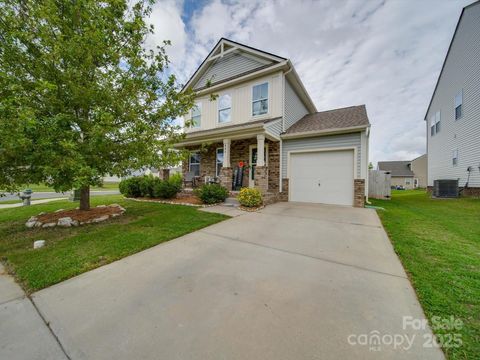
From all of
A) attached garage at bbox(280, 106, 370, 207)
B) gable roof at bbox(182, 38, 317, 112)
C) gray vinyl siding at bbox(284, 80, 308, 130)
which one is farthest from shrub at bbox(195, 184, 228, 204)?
gray vinyl siding at bbox(284, 80, 308, 130)

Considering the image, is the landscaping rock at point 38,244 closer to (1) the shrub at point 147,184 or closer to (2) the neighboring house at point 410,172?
(1) the shrub at point 147,184

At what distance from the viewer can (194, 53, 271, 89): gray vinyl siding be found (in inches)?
400

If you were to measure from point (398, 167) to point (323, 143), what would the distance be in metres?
45.3

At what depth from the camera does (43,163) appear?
4.05 meters

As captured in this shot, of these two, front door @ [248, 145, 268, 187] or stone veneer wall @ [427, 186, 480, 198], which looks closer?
front door @ [248, 145, 268, 187]

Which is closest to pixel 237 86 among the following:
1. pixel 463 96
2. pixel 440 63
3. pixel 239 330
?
pixel 239 330

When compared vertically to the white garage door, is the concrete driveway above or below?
below

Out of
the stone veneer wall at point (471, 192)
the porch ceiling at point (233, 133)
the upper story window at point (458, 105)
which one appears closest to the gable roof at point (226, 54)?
the porch ceiling at point (233, 133)

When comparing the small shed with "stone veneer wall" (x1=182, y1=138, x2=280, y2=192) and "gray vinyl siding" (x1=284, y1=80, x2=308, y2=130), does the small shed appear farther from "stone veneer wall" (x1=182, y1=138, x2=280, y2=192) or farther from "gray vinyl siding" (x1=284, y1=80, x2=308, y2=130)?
"stone veneer wall" (x1=182, y1=138, x2=280, y2=192)

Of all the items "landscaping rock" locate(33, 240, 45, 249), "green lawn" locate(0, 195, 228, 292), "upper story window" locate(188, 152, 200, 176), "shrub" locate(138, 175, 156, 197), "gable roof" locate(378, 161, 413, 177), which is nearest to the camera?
"green lawn" locate(0, 195, 228, 292)

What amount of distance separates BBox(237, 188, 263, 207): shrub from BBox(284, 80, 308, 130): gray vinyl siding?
4233 millimetres

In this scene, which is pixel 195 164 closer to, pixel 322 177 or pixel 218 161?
pixel 218 161

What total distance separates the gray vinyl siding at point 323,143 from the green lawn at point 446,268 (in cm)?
338

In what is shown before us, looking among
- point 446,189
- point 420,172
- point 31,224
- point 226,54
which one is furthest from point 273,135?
point 420,172
